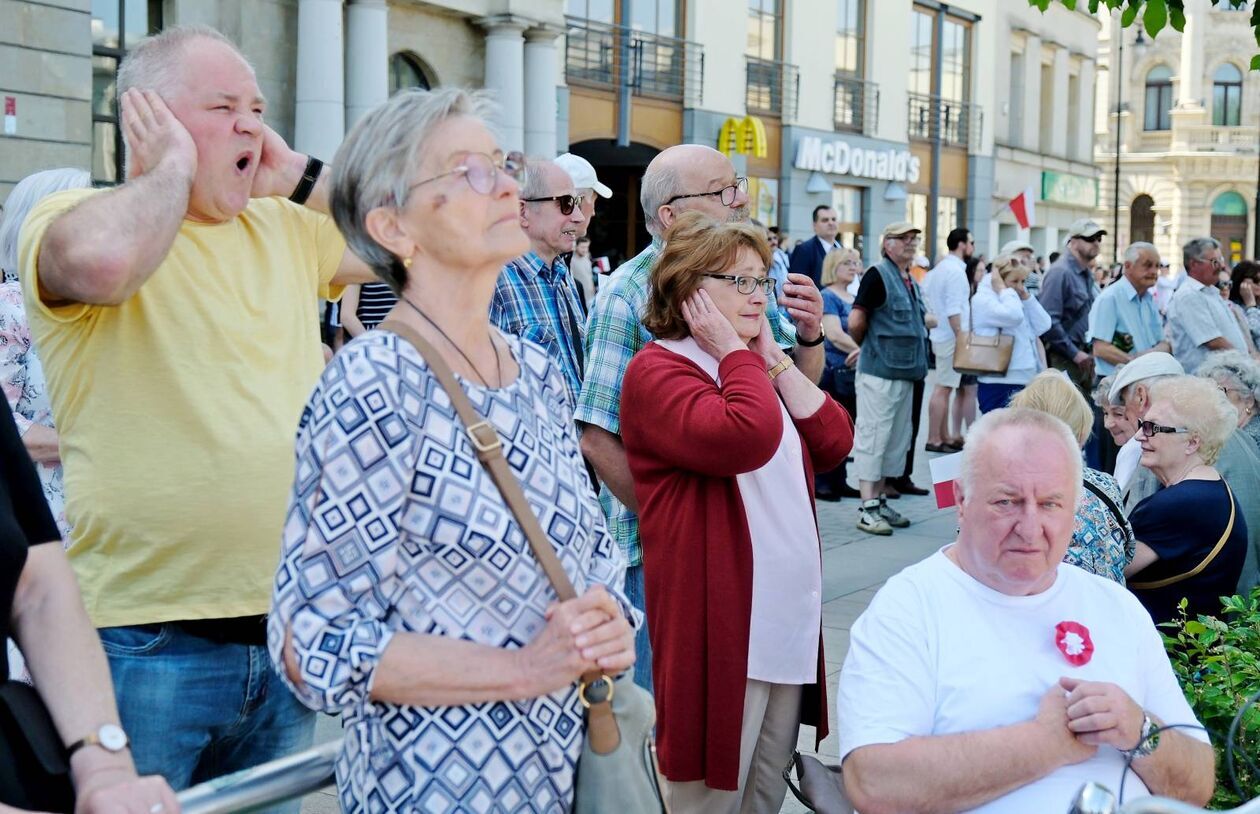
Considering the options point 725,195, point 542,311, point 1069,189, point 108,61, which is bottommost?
point 542,311

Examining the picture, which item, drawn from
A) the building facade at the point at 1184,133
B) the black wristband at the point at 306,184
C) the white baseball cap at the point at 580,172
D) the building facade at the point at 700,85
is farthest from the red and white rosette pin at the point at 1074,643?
the building facade at the point at 1184,133

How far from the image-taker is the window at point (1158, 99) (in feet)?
212

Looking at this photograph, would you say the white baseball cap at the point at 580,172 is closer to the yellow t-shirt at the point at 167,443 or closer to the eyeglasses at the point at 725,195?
the eyeglasses at the point at 725,195

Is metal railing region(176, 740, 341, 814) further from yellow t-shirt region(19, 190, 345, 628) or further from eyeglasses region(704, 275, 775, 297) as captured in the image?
eyeglasses region(704, 275, 775, 297)

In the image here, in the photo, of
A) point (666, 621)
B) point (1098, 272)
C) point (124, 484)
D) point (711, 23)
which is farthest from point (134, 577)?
point (1098, 272)

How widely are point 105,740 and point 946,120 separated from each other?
1308 inches

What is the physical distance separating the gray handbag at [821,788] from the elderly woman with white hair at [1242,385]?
151 inches

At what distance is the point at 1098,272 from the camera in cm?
3047

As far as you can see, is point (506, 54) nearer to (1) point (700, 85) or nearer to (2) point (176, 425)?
(1) point (700, 85)

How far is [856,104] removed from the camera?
96.8 ft

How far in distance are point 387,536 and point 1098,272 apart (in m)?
30.5

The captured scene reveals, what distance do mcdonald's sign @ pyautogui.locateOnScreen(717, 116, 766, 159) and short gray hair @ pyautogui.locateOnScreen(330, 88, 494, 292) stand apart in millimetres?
23380

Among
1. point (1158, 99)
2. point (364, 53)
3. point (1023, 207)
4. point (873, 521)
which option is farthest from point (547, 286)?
point (1158, 99)

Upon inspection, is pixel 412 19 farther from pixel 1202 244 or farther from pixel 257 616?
pixel 257 616
